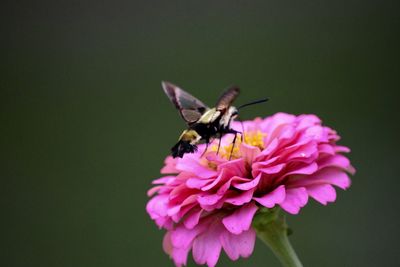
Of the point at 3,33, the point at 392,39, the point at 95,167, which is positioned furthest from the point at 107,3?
the point at 392,39

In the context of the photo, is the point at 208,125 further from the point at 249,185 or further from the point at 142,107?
the point at 142,107

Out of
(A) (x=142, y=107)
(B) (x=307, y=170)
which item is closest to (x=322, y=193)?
(B) (x=307, y=170)

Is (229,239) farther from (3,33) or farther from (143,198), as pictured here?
(3,33)

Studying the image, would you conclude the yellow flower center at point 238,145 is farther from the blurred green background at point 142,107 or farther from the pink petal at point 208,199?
the blurred green background at point 142,107

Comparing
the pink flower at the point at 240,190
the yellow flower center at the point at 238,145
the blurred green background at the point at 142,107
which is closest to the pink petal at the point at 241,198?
the pink flower at the point at 240,190

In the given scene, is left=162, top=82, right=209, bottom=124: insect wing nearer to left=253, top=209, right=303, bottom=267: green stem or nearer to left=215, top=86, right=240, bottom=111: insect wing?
left=215, top=86, right=240, bottom=111: insect wing
